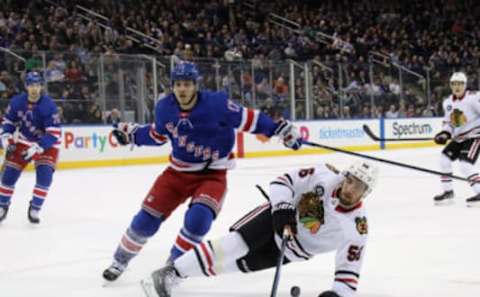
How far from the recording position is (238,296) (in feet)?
13.9

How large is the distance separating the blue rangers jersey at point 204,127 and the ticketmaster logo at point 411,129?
14.0 metres

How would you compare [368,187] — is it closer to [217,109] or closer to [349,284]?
[349,284]

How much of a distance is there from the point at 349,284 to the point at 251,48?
16.3 m

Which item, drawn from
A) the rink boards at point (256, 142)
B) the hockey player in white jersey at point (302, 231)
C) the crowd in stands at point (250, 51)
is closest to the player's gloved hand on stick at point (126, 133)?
the hockey player in white jersey at point (302, 231)

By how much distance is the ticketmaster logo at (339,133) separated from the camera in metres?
17.1

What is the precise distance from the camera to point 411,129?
18.5 m

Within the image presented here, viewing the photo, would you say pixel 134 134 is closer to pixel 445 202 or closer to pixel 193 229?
pixel 193 229

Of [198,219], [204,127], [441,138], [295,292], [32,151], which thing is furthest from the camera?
[441,138]

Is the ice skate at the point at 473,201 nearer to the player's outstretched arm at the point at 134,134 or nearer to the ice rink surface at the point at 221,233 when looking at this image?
the ice rink surface at the point at 221,233

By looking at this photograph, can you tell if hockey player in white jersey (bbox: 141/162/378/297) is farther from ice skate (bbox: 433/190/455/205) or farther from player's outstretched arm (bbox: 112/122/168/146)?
ice skate (bbox: 433/190/455/205)

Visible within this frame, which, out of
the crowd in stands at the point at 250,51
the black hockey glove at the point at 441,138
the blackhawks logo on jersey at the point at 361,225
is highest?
the crowd in stands at the point at 250,51

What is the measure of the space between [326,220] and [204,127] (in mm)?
1014

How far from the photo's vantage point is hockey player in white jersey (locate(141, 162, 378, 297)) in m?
3.56

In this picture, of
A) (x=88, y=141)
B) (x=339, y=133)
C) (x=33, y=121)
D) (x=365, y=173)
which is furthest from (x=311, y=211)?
(x=339, y=133)
